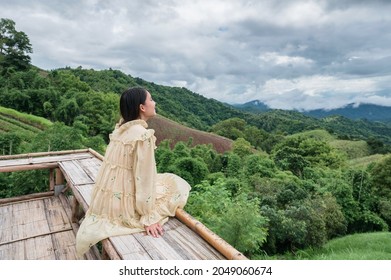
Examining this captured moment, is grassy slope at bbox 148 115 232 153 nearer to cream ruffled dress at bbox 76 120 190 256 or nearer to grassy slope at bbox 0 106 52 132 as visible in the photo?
grassy slope at bbox 0 106 52 132

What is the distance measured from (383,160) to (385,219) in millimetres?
6088

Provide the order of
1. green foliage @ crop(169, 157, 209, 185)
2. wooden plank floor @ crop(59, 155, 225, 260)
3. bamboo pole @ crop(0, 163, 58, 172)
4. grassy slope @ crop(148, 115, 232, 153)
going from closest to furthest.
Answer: wooden plank floor @ crop(59, 155, 225, 260) → bamboo pole @ crop(0, 163, 58, 172) → green foliage @ crop(169, 157, 209, 185) → grassy slope @ crop(148, 115, 232, 153)

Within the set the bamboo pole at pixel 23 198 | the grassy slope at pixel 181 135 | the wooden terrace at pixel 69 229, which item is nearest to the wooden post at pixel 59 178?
the wooden terrace at pixel 69 229

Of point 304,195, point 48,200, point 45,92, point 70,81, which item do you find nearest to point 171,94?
point 70,81

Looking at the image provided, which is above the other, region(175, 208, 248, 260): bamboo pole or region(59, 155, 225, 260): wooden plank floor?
region(175, 208, 248, 260): bamboo pole

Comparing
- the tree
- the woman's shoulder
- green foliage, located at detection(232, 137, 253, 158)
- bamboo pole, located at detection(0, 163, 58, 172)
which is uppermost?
the tree

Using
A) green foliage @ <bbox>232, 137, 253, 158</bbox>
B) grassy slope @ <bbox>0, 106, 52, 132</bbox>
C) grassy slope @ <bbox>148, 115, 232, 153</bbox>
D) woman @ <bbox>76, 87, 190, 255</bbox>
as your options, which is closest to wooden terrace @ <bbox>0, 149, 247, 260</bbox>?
woman @ <bbox>76, 87, 190, 255</bbox>

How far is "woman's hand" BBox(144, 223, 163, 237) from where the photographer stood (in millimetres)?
2486

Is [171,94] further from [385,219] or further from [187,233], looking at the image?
[187,233]

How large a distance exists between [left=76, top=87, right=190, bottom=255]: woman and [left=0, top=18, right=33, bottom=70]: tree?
41.6 meters

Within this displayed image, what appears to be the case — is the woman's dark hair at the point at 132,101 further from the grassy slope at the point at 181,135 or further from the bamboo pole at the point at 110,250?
the grassy slope at the point at 181,135

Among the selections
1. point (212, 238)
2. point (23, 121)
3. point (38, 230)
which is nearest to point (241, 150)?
point (23, 121)

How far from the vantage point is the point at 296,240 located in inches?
403

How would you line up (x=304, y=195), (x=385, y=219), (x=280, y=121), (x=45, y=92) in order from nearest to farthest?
(x=304, y=195)
(x=385, y=219)
(x=45, y=92)
(x=280, y=121)
